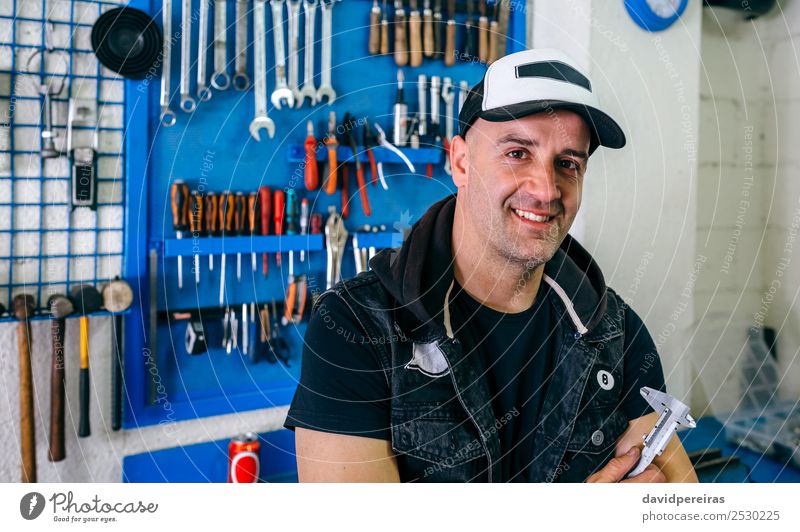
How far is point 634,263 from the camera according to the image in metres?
1.52

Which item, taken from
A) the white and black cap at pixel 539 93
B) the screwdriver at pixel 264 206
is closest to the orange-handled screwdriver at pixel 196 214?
the screwdriver at pixel 264 206

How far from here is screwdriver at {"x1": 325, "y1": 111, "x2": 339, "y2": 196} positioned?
126 centimetres

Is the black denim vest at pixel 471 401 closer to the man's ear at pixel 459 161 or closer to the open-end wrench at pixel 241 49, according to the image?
the man's ear at pixel 459 161

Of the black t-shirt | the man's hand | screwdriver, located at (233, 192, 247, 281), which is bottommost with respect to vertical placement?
the man's hand

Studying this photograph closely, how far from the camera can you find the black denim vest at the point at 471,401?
81 cm

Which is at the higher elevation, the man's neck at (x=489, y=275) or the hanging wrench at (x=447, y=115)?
the hanging wrench at (x=447, y=115)

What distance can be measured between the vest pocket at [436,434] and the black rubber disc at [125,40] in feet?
2.53

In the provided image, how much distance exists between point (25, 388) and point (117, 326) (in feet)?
0.59

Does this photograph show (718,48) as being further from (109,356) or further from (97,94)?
(109,356)

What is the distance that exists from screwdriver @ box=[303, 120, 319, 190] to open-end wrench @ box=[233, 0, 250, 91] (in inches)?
5.8

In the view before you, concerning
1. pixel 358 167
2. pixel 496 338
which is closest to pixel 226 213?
pixel 358 167

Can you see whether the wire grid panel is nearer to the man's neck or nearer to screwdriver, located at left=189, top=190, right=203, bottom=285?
screwdriver, located at left=189, top=190, right=203, bottom=285

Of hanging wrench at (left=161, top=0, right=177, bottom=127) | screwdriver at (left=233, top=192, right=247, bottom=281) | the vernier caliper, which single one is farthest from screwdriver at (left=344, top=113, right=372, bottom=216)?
the vernier caliper
